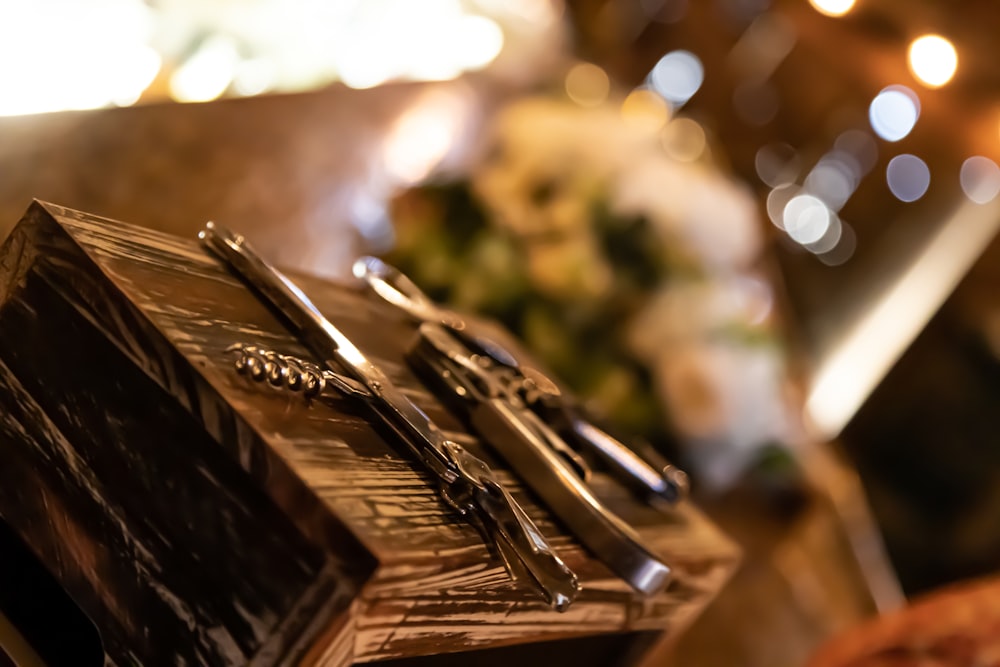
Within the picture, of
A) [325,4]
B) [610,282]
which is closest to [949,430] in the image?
[610,282]

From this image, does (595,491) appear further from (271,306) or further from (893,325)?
(893,325)

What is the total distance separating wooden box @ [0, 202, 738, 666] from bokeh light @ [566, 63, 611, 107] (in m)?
1.29

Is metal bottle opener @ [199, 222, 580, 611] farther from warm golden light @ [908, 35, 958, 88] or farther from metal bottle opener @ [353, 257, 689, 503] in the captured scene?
warm golden light @ [908, 35, 958, 88]

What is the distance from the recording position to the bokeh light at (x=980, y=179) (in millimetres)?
2770

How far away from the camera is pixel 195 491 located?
41 cm

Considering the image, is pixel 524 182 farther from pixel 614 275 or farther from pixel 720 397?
pixel 720 397

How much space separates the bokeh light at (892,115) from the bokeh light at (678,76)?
0.56 m

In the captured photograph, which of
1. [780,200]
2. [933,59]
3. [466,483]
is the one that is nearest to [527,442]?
[466,483]

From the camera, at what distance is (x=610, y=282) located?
46.9 inches

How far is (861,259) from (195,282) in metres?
2.84

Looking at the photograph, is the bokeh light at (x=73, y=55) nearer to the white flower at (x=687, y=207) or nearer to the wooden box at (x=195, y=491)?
the wooden box at (x=195, y=491)

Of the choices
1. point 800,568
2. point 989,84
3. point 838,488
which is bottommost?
point 800,568

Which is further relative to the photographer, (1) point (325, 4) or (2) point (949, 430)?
(2) point (949, 430)

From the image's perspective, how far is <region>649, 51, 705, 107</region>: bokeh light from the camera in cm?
289
